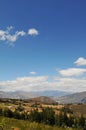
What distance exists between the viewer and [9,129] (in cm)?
1005

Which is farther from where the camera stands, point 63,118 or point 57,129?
point 63,118

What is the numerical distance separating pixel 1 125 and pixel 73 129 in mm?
4713

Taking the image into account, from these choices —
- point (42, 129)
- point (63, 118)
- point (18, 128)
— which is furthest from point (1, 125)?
point (63, 118)

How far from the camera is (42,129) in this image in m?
11.6

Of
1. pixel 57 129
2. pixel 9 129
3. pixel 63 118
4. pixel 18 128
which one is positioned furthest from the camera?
pixel 63 118

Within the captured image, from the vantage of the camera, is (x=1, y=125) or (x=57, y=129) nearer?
(x=1, y=125)

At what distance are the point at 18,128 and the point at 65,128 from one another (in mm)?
2709

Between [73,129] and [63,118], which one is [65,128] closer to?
[73,129]

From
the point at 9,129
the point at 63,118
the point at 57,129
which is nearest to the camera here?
the point at 9,129

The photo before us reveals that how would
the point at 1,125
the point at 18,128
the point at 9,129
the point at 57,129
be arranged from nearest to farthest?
the point at 1,125, the point at 9,129, the point at 18,128, the point at 57,129

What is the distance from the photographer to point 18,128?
11.2 metres

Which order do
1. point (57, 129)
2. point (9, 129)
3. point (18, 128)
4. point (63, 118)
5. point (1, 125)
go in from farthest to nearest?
1. point (63, 118)
2. point (57, 129)
3. point (18, 128)
4. point (9, 129)
5. point (1, 125)

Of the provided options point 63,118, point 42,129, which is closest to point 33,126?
point 42,129

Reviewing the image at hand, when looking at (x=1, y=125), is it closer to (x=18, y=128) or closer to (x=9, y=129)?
(x=9, y=129)
